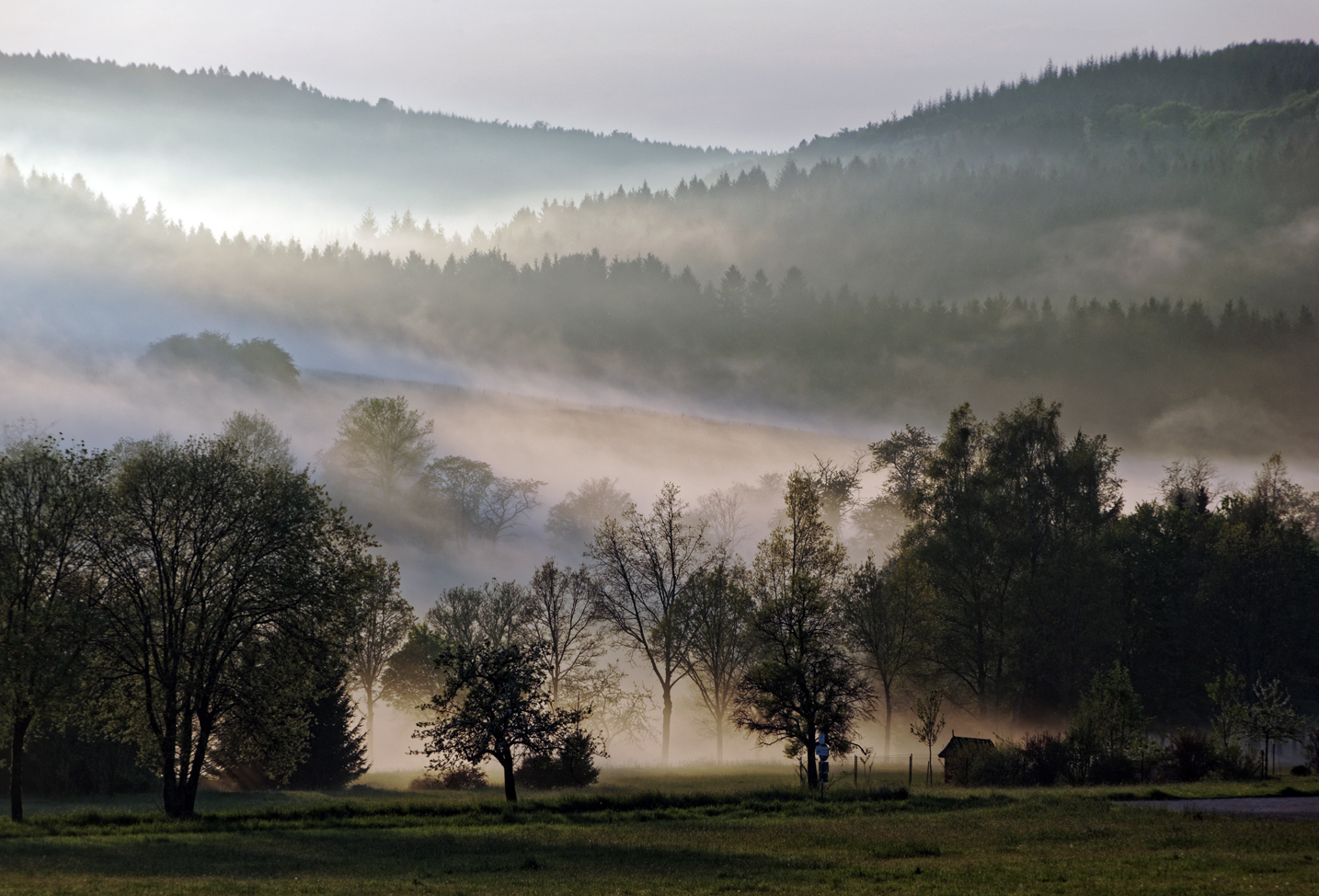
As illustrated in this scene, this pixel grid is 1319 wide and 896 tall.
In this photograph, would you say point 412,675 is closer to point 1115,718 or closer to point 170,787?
point 170,787

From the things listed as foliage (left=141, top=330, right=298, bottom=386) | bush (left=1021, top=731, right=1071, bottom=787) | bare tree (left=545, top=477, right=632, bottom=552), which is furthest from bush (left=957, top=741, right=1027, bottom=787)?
foliage (left=141, top=330, right=298, bottom=386)

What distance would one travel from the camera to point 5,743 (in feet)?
148

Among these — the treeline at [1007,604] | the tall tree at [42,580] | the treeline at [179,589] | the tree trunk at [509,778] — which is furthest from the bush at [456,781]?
the tall tree at [42,580]

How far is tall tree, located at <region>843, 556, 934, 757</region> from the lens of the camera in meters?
69.8

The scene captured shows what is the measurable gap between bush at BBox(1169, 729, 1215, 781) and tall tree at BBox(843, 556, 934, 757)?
21.1 metres

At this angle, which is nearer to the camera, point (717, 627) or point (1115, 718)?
point (1115, 718)

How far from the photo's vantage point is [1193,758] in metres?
49.6

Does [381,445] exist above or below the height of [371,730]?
above

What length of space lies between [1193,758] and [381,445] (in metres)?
97.1

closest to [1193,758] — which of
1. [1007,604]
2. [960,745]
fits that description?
[960,745]

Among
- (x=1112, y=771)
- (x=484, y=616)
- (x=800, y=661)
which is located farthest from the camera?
(x=484, y=616)

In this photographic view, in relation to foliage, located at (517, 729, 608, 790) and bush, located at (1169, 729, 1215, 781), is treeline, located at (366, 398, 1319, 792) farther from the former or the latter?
bush, located at (1169, 729, 1215, 781)

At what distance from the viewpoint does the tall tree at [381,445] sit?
122688mm

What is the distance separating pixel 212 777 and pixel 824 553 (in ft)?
131
